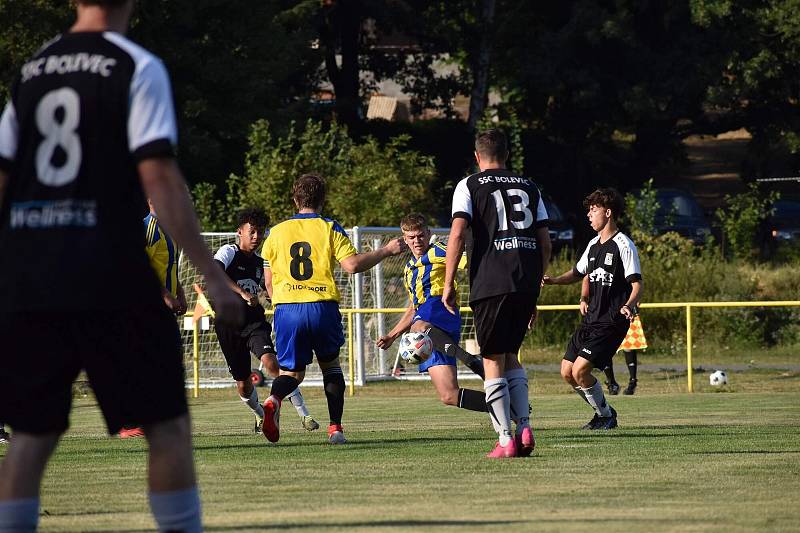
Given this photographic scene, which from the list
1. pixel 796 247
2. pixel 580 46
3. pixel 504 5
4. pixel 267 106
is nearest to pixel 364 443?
pixel 796 247

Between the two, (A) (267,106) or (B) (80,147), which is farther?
(A) (267,106)

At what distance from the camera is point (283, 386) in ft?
34.6

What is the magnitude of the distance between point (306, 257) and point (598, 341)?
2761mm

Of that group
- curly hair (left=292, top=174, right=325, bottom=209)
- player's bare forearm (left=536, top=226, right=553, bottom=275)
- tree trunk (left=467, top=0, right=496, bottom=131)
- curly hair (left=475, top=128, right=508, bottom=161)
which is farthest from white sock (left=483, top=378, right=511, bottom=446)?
tree trunk (left=467, top=0, right=496, bottom=131)

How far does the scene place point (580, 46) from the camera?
40.8 m

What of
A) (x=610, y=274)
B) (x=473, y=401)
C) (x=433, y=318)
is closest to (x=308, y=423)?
(x=433, y=318)

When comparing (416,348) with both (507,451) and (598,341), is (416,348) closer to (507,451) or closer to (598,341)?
(598,341)

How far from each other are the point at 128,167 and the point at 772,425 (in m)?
8.97

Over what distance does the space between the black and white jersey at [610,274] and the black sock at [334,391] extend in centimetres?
231

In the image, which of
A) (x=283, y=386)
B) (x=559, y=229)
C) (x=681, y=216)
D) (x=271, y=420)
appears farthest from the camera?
(x=681, y=216)

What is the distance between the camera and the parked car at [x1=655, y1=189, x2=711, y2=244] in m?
33.4

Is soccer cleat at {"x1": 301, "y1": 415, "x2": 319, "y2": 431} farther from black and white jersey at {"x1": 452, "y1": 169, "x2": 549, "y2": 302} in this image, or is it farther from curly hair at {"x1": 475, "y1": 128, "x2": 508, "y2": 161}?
curly hair at {"x1": 475, "y1": 128, "x2": 508, "y2": 161}

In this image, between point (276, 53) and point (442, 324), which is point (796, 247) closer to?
point (276, 53)

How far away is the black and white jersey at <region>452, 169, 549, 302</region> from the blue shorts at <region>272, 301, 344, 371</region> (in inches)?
68.3
